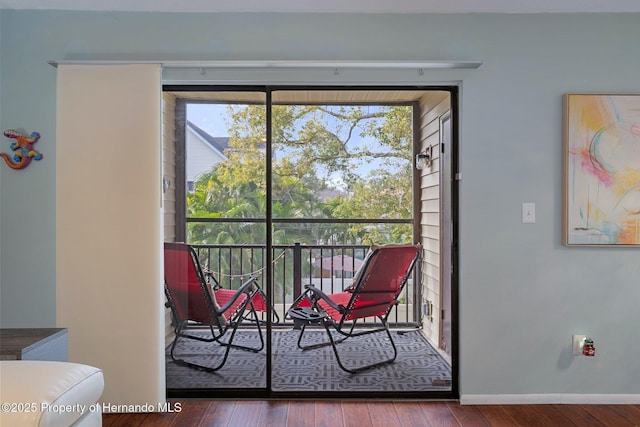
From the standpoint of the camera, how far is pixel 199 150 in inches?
117

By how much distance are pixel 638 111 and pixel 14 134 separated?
387 cm

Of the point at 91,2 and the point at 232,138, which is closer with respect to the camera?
the point at 91,2

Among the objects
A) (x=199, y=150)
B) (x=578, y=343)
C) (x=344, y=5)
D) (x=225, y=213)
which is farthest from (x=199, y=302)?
(x=578, y=343)

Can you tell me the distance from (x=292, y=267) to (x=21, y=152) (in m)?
1.83

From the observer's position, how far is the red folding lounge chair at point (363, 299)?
2.99 m

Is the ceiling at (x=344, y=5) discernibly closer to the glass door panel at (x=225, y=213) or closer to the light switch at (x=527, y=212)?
the glass door panel at (x=225, y=213)

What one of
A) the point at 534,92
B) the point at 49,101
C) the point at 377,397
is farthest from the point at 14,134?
the point at 534,92

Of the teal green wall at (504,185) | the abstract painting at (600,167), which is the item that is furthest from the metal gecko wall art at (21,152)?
the abstract painting at (600,167)

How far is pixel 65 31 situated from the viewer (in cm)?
288

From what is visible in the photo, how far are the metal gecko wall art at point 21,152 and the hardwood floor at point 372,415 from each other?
1.63 m

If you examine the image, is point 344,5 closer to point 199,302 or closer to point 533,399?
point 199,302

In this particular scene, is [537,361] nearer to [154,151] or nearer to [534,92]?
[534,92]

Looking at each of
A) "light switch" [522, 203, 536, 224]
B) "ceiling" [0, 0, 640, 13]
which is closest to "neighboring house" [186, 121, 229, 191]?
"ceiling" [0, 0, 640, 13]

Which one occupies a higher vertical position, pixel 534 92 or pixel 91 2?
pixel 91 2
